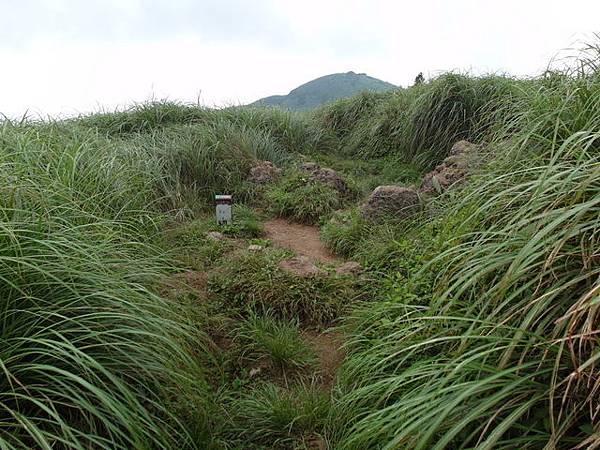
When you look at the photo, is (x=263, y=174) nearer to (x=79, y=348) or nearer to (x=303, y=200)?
(x=303, y=200)

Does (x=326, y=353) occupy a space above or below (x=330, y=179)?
below

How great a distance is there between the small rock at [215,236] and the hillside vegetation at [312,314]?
5 centimetres

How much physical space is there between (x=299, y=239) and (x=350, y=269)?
96 centimetres

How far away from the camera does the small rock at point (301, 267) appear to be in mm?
2994

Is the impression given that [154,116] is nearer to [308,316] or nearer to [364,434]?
[308,316]

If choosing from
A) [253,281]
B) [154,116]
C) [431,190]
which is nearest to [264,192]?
[431,190]

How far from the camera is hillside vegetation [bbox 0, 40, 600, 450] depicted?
1310 millimetres

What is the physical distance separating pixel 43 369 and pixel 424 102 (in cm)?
518

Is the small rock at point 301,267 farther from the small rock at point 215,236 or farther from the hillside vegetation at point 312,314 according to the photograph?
the small rock at point 215,236

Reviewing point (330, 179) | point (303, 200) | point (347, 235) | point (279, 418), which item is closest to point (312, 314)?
point (279, 418)

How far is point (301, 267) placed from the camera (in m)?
3.12

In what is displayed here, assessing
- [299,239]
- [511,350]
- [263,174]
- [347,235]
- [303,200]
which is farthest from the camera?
[263,174]

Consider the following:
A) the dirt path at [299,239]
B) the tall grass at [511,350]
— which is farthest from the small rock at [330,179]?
the tall grass at [511,350]

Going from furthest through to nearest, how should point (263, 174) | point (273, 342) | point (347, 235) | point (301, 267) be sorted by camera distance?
1. point (263, 174)
2. point (347, 235)
3. point (301, 267)
4. point (273, 342)
